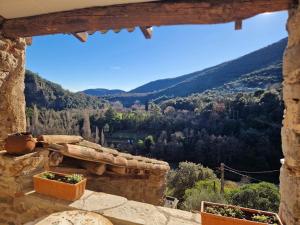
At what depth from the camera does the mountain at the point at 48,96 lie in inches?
1280

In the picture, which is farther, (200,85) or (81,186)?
(200,85)

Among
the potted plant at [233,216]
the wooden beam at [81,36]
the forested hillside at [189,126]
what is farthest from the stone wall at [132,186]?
the forested hillside at [189,126]

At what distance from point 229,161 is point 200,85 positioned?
3544 cm

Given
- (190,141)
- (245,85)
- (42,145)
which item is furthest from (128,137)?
(42,145)

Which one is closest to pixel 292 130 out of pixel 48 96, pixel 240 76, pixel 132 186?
pixel 132 186

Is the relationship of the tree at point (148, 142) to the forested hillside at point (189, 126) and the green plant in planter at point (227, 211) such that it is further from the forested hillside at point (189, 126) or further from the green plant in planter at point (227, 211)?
the green plant in planter at point (227, 211)

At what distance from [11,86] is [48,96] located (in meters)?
33.6

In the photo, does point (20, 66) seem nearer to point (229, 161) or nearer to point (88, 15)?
point (88, 15)

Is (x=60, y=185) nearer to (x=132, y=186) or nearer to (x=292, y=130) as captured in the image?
(x=132, y=186)

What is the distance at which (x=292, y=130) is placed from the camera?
2.16 meters

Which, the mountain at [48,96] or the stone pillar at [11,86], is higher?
the mountain at [48,96]

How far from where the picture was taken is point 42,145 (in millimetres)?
3225

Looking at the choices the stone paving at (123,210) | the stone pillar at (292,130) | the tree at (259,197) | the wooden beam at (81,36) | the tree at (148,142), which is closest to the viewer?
the stone pillar at (292,130)

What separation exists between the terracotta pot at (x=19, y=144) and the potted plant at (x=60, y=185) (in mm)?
321
